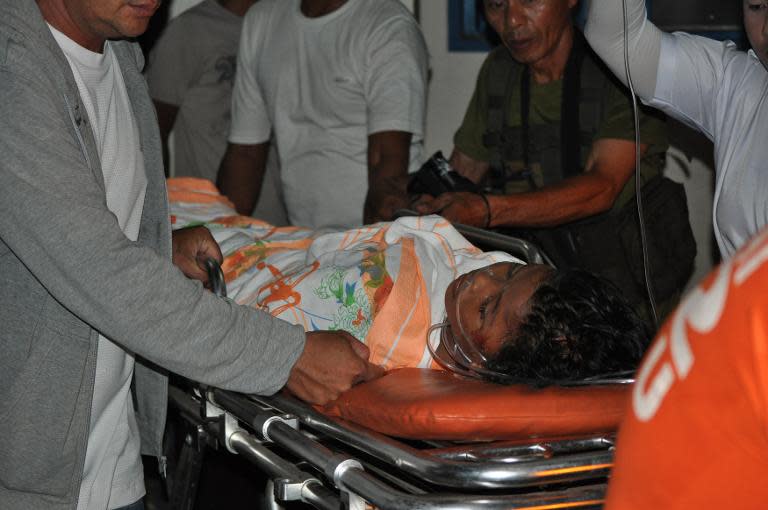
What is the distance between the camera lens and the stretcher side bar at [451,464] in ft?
5.23

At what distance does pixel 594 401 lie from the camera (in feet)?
6.17

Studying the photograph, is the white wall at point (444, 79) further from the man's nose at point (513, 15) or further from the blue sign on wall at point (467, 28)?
the man's nose at point (513, 15)

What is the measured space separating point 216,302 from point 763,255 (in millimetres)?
1111

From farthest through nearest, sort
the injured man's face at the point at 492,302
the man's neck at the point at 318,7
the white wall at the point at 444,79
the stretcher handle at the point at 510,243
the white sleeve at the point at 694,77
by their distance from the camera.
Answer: the white wall at the point at 444,79 → the man's neck at the point at 318,7 → the stretcher handle at the point at 510,243 → the white sleeve at the point at 694,77 → the injured man's face at the point at 492,302

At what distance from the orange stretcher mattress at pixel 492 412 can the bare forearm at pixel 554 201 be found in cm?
113

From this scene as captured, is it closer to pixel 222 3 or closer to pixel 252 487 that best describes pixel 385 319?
pixel 252 487

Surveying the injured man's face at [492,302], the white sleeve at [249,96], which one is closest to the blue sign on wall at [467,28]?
the white sleeve at [249,96]

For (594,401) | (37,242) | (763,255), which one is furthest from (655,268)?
(763,255)

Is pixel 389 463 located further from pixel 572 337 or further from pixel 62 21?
pixel 62 21

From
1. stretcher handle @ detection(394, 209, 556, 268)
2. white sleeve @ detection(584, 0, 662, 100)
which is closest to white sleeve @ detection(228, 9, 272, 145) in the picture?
stretcher handle @ detection(394, 209, 556, 268)

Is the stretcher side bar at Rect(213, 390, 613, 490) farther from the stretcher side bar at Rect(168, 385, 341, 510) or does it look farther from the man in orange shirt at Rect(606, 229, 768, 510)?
the man in orange shirt at Rect(606, 229, 768, 510)

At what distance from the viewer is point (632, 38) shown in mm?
2439

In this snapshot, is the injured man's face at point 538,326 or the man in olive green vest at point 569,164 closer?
the injured man's face at point 538,326

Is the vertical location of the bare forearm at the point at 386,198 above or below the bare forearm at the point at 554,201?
below
